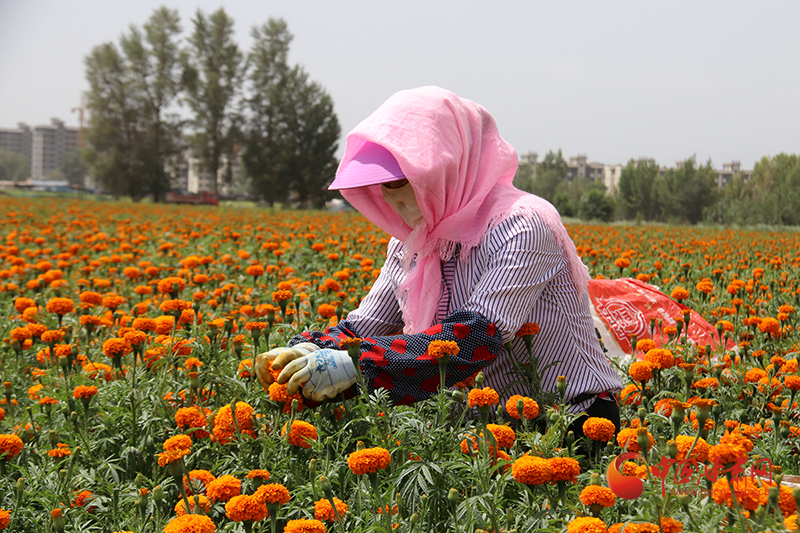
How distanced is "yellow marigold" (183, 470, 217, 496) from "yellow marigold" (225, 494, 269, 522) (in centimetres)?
27

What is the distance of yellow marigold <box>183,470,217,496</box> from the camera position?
51.3 inches

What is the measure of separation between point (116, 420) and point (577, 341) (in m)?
1.39

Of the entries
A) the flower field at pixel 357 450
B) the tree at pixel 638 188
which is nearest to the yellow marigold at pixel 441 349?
the flower field at pixel 357 450

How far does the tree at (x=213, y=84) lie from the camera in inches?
1330

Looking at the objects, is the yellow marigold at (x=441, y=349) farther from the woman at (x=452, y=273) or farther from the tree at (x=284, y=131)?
the tree at (x=284, y=131)

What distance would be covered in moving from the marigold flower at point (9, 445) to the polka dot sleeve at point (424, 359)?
2.97 feet

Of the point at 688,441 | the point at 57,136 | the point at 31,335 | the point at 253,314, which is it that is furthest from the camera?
the point at 57,136

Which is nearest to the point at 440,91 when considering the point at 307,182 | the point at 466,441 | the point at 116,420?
the point at 466,441

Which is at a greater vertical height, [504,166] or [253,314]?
[504,166]

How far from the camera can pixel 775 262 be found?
177 inches

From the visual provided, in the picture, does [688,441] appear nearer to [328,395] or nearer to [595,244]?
[328,395]

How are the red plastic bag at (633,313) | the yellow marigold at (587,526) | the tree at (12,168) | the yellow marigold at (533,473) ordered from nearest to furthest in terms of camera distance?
the yellow marigold at (587,526), the yellow marigold at (533,473), the red plastic bag at (633,313), the tree at (12,168)

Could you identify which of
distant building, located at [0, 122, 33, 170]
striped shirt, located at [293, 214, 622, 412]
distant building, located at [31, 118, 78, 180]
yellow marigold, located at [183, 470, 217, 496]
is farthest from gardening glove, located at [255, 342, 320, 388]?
distant building, located at [0, 122, 33, 170]

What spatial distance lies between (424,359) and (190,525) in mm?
708
